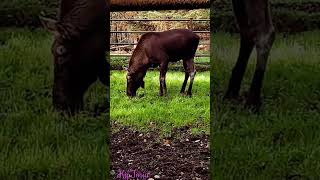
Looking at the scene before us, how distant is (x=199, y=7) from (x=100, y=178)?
27.3 inches

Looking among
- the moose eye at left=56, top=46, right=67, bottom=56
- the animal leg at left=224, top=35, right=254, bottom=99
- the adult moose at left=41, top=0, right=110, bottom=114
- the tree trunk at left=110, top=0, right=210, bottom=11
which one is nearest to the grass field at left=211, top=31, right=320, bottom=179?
the animal leg at left=224, top=35, right=254, bottom=99

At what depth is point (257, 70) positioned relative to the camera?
2105 mm

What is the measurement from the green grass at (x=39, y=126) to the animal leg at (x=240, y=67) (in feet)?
1.56

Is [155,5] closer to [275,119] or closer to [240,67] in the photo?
[240,67]

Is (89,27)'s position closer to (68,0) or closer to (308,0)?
(68,0)

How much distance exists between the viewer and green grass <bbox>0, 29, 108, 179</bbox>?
2.01m

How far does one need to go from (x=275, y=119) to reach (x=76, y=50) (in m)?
0.78

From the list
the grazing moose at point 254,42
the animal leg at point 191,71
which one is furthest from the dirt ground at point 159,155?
the grazing moose at point 254,42

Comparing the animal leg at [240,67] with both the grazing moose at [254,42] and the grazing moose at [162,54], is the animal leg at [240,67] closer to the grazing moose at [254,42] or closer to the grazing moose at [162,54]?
the grazing moose at [254,42]

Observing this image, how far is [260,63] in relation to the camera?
210 centimetres

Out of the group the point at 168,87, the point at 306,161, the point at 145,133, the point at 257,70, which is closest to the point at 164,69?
the point at 168,87

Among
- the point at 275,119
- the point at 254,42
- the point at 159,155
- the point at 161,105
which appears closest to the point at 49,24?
the point at 161,105

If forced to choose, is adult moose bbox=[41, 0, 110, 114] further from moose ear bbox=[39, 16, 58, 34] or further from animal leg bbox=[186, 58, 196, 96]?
animal leg bbox=[186, 58, 196, 96]

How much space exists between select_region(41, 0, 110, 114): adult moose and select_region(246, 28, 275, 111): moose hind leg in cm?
54
